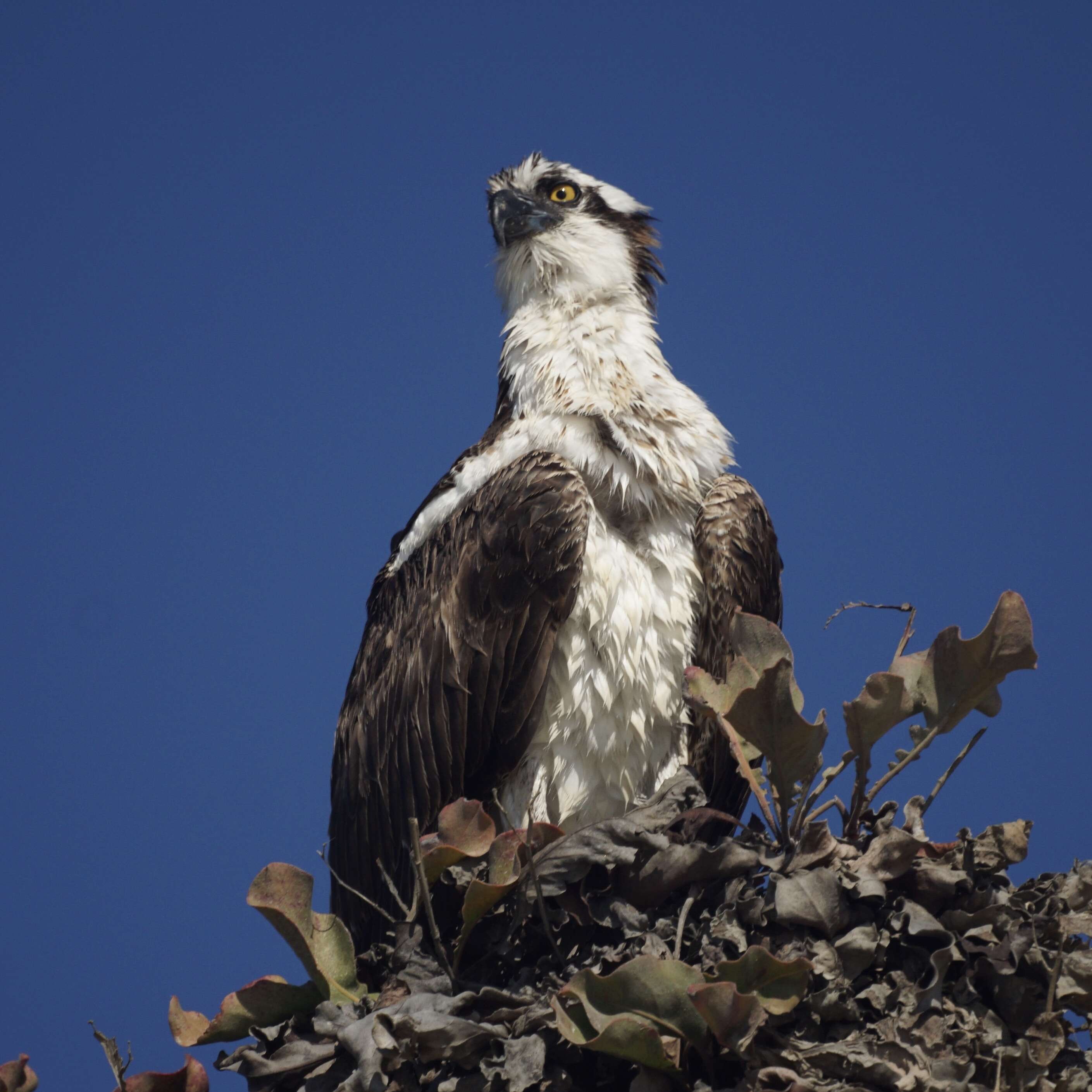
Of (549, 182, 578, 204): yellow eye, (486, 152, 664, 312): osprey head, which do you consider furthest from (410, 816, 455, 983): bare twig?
(549, 182, 578, 204): yellow eye

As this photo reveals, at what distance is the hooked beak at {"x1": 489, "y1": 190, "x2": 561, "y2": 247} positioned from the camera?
6.04 metres

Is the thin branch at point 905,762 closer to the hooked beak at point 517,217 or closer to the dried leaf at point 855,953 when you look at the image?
the dried leaf at point 855,953

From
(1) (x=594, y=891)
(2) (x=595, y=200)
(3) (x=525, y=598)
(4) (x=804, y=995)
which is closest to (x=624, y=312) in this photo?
(2) (x=595, y=200)

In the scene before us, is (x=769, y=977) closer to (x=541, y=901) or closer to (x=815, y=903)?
(x=815, y=903)

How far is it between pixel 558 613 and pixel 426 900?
158cm

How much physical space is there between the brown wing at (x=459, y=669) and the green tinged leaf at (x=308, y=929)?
1.20 metres

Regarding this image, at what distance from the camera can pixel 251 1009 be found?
340 cm

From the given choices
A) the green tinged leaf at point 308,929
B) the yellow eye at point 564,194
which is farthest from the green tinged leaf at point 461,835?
the yellow eye at point 564,194

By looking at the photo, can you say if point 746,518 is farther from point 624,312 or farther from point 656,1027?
point 656,1027

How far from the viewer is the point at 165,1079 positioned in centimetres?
346

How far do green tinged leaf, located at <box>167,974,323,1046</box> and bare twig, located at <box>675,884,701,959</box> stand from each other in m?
0.98

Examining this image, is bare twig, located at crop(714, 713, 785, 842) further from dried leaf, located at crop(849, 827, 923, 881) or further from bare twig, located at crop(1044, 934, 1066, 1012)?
bare twig, located at crop(1044, 934, 1066, 1012)

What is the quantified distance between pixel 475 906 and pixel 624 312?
311cm

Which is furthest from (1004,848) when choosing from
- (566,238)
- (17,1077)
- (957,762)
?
(566,238)
